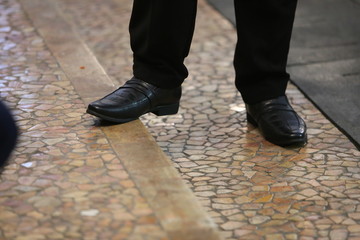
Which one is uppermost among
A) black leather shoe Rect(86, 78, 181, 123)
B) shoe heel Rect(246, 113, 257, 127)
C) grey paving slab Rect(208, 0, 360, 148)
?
black leather shoe Rect(86, 78, 181, 123)

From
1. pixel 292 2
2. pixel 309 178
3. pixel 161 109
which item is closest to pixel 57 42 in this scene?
pixel 161 109

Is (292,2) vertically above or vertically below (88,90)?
above

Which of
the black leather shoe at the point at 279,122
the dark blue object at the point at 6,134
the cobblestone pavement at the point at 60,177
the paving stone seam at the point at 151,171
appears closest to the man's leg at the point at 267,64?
the black leather shoe at the point at 279,122

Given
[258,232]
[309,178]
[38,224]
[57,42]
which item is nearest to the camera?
[38,224]

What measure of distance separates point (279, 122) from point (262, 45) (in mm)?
265

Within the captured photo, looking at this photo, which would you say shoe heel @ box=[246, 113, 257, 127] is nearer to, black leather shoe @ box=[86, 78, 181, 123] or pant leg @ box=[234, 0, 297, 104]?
pant leg @ box=[234, 0, 297, 104]

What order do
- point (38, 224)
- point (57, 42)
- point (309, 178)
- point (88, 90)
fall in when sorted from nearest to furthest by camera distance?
1. point (38, 224)
2. point (309, 178)
3. point (88, 90)
4. point (57, 42)

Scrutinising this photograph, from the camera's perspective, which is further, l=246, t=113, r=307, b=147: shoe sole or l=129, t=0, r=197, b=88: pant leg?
l=246, t=113, r=307, b=147: shoe sole

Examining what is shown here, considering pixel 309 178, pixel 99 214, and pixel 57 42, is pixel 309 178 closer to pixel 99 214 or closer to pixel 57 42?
Result: pixel 99 214

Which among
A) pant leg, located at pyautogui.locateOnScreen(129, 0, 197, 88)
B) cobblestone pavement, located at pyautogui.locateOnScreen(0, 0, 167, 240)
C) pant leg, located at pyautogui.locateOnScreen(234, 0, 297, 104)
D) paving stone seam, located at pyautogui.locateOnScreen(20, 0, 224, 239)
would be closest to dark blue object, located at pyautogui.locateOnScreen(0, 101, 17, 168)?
cobblestone pavement, located at pyautogui.locateOnScreen(0, 0, 167, 240)

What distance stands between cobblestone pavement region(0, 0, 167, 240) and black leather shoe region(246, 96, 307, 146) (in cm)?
56

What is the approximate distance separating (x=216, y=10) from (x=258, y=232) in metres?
2.23

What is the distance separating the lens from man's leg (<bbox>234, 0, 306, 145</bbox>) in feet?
8.60

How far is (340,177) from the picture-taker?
98.5 inches
